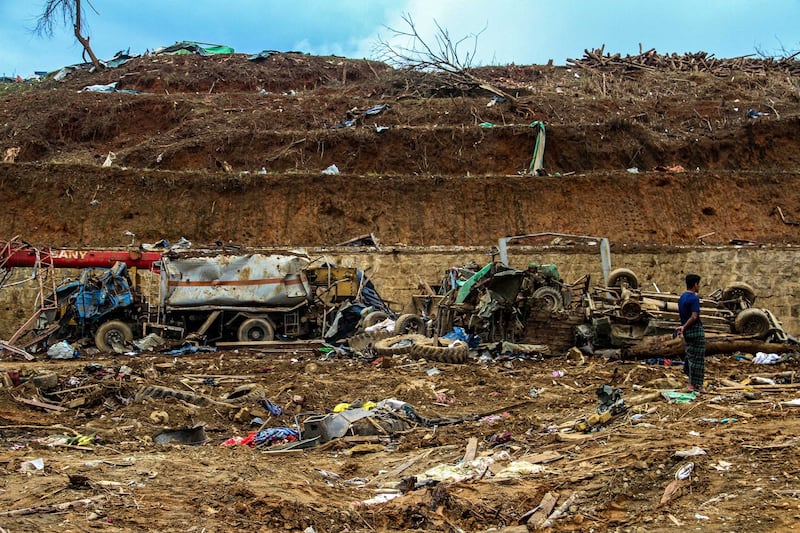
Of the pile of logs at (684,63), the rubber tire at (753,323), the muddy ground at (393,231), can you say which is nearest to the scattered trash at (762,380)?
the muddy ground at (393,231)

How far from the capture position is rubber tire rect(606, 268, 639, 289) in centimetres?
1712

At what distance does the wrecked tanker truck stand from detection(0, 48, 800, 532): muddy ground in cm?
131

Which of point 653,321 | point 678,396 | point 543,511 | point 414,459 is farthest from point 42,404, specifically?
point 653,321

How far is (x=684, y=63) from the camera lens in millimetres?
36656

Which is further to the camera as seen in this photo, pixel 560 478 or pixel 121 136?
pixel 121 136

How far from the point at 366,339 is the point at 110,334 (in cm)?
536

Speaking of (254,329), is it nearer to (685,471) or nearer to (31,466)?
(31,466)

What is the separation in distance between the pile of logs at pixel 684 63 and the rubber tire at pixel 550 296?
23118 millimetres

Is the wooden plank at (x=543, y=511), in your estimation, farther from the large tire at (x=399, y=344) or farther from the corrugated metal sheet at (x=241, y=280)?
the corrugated metal sheet at (x=241, y=280)

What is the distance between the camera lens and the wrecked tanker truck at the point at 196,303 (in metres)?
16.5

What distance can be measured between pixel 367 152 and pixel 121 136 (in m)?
9.49

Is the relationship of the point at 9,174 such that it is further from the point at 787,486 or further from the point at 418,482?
the point at 787,486

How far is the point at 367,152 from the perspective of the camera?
26766 millimetres

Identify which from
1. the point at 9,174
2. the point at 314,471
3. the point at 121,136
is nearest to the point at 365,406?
the point at 314,471
